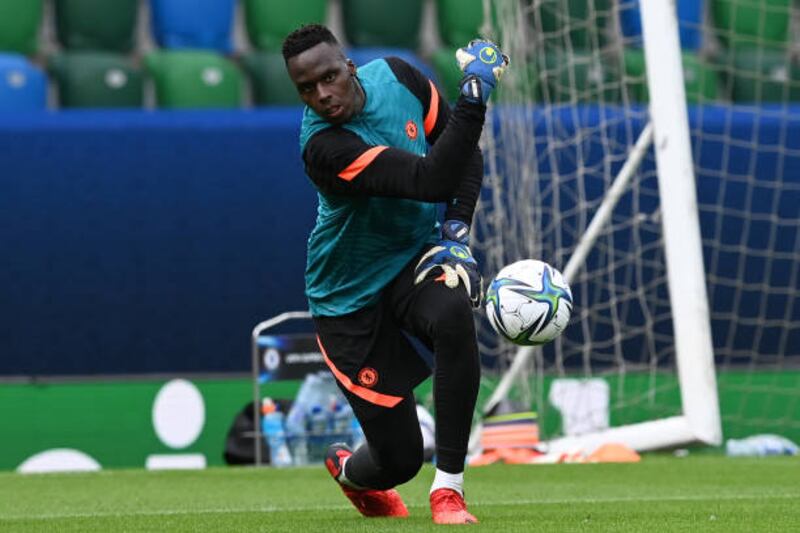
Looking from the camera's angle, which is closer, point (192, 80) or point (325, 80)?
point (325, 80)

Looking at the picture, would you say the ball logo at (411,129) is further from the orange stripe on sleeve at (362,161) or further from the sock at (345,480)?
the sock at (345,480)

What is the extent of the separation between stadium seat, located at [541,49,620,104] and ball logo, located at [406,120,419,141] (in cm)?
433

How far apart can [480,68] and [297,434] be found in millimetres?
4576

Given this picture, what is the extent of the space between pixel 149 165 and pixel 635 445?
337cm

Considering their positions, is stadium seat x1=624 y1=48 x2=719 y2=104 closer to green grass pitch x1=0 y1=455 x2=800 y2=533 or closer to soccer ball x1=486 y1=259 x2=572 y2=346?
green grass pitch x1=0 y1=455 x2=800 y2=533

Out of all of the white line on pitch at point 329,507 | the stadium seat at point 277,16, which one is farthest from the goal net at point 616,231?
the white line on pitch at point 329,507

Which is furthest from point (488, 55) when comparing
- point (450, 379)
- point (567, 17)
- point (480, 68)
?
point (567, 17)

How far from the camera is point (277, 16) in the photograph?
1185cm

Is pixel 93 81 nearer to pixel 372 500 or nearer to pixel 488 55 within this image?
pixel 372 500

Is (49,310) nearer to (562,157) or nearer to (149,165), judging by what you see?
(149,165)

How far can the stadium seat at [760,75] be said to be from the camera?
37.9 ft

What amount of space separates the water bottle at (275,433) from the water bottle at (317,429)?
0.44ft

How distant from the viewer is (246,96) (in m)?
12.2

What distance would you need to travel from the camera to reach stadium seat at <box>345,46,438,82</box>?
11.0 m
